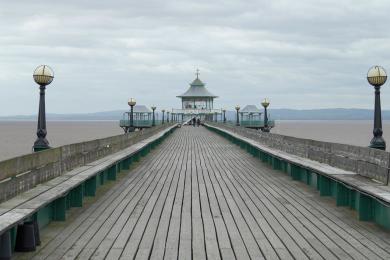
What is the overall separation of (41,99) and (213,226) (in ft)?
18.2

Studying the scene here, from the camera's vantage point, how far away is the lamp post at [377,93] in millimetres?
12078

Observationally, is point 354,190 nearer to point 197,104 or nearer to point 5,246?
point 5,246

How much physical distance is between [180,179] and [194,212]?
4.44 m

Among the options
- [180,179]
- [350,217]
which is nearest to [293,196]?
[350,217]

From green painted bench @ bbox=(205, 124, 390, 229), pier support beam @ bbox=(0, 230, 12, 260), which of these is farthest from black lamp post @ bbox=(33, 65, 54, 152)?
pier support beam @ bbox=(0, 230, 12, 260)

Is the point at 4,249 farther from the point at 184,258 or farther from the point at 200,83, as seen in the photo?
the point at 200,83

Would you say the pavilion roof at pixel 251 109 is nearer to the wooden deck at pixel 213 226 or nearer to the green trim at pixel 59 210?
the wooden deck at pixel 213 226

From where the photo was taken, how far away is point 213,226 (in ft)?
25.6

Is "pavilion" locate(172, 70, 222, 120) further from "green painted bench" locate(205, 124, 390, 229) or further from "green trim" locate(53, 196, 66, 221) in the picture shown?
"green trim" locate(53, 196, 66, 221)

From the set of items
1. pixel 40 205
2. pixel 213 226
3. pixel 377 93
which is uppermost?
pixel 377 93

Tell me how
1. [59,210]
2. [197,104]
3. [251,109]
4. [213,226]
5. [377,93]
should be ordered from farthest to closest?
1. [197,104]
2. [251,109]
3. [377,93]
4. [59,210]
5. [213,226]

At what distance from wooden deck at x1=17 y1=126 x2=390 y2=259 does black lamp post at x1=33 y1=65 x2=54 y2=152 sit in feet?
6.04

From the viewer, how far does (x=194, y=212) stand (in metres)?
8.85

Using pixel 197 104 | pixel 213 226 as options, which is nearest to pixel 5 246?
pixel 213 226
